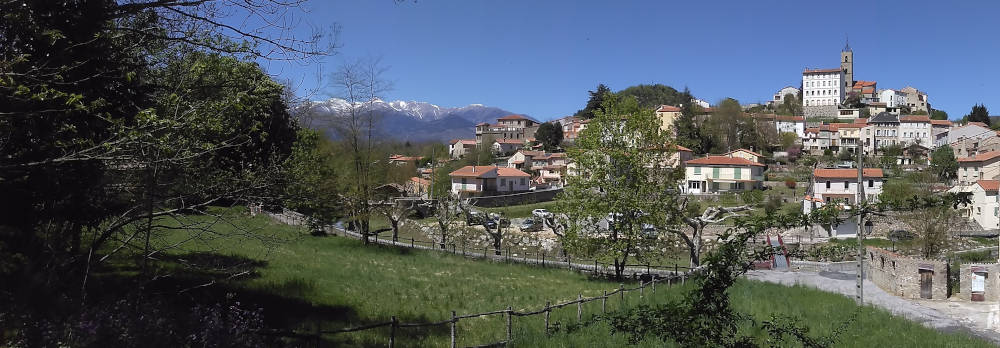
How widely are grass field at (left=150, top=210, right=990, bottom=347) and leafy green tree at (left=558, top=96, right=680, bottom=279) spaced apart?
1.88 meters

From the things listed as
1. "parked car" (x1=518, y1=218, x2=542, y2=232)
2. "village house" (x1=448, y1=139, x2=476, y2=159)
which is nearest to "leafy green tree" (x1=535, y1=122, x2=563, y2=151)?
"village house" (x1=448, y1=139, x2=476, y2=159)

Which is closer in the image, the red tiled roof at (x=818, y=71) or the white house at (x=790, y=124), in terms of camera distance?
the white house at (x=790, y=124)

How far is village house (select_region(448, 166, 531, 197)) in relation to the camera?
6219 cm

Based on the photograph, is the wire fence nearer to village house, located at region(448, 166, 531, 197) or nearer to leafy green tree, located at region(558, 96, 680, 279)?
leafy green tree, located at region(558, 96, 680, 279)

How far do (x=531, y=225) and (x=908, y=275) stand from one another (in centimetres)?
2458

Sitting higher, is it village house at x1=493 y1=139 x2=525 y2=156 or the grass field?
village house at x1=493 y1=139 x2=525 y2=156

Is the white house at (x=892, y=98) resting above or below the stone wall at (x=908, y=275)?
above

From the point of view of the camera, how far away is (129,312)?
5176 mm

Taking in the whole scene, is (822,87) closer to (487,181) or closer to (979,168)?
(979,168)

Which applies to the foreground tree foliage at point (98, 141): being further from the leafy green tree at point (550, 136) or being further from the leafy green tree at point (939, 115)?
the leafy green tree at point (939, 115)

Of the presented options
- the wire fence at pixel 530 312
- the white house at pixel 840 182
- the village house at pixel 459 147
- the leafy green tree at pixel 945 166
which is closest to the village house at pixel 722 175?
the white house at pixel 840 182

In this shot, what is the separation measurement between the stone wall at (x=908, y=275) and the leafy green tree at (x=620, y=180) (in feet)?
30.2

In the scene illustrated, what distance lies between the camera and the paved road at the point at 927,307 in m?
15.2

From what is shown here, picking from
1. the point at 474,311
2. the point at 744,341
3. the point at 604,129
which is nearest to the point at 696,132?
the point at 604,129
